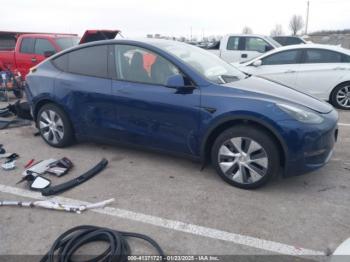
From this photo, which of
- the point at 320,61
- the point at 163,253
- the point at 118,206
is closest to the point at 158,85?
the point at 118,206

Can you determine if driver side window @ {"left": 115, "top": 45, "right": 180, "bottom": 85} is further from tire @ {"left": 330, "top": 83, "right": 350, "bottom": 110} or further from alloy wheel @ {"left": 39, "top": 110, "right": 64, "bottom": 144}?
tire @ {"left": 330, "top": 83, "right": 350, "bottom": 110}

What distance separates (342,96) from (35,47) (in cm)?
791

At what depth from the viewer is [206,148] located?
3.61 m

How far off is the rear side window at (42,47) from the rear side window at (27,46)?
153 millimetres

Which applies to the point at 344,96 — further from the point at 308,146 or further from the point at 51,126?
the point at 51,126

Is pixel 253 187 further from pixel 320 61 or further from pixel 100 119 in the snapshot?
pixel 320 61

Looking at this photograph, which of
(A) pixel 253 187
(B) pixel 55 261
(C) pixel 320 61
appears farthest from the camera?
(C) pixel 320 61

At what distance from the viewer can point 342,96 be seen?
A: 7055 millimetres

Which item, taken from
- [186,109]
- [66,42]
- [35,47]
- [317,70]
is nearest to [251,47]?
[317,70]

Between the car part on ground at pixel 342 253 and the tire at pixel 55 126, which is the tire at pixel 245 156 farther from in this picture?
the tire at pixel 55 126

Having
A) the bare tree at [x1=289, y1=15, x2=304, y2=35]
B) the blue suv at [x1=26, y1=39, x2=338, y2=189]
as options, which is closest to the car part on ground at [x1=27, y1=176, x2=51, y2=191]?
the blue suv at [x1=26, y1=39, x2=338, y2=189]

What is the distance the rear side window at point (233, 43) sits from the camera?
10.7m

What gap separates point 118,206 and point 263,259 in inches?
57.6

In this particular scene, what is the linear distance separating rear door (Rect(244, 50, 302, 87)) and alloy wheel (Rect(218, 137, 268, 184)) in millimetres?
4398
